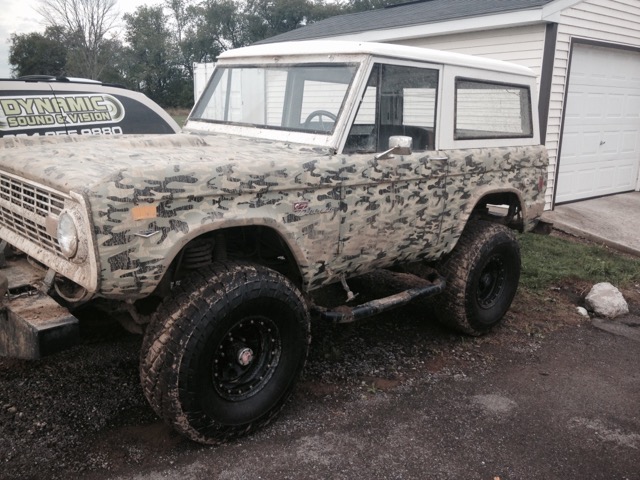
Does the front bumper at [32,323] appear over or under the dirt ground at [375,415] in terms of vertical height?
over

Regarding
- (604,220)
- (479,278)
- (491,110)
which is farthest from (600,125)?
(479,278)

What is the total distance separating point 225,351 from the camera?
322cm

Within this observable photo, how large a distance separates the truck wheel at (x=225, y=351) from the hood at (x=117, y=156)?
0.61 m

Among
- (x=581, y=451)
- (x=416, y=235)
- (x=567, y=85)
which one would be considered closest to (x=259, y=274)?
(x=416, y=235)

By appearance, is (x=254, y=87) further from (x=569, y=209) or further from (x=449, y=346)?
(x=569, y=209)

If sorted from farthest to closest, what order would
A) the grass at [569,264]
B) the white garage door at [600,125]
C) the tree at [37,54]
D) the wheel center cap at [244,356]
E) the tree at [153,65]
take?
the tree at [153,65], the tree at [37,54], the white garage door at [600,125], the grass at [569,264], the wheel center cap at [244,356]

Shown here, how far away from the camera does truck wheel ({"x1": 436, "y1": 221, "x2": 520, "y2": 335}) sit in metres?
4.59

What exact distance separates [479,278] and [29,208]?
3.33m

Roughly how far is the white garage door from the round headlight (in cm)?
877

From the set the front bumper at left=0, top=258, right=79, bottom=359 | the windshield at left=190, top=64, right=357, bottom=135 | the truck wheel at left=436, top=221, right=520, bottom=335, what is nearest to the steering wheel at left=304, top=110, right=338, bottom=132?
the windshield at left=190, top=64, right=357, bottom=135

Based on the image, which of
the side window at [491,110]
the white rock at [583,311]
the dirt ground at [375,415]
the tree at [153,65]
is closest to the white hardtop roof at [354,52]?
the side window at [491,110]

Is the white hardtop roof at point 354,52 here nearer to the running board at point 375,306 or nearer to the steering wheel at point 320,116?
the steering wheel at point 320,116

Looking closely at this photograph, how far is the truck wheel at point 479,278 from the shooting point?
4586 mm

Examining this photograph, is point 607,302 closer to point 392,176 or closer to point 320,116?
point 392,176
